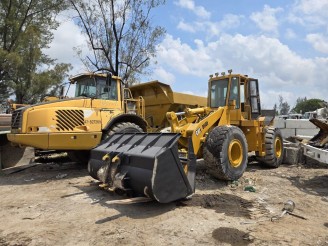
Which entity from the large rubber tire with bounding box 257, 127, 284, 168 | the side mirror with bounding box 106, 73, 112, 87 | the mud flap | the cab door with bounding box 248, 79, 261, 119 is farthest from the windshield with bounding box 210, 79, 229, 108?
the mud flap

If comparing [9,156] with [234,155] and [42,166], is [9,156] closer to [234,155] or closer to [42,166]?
[42,166]

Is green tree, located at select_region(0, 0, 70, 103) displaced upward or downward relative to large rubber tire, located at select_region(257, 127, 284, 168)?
upward

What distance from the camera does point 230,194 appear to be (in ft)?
22.1

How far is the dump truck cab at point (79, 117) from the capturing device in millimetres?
8250

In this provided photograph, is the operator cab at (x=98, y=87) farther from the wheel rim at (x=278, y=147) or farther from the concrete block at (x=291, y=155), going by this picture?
the concrete block at (x=291, y=155)

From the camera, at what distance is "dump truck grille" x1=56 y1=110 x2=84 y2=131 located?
8438 mm

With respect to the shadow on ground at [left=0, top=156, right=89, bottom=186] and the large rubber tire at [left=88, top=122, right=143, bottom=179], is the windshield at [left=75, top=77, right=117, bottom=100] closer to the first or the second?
the large rubber tire at [left=88, top=122, right=143, bottom=179]

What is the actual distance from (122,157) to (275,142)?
18.3 ft

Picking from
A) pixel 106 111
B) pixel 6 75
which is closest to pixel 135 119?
pixel 106 111

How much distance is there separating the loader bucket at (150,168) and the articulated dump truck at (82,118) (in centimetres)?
198

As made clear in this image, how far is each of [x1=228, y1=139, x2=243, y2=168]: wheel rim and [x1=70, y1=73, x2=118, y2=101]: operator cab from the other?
3697 millimetres

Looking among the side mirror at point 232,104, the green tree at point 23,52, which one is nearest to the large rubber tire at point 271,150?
the side mirror at point 232,104

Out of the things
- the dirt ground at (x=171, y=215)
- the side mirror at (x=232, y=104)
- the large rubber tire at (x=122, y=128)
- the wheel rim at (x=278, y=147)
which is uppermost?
the side mirror at (x=232, y=104)

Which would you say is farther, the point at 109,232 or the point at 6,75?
the point at 6,75
